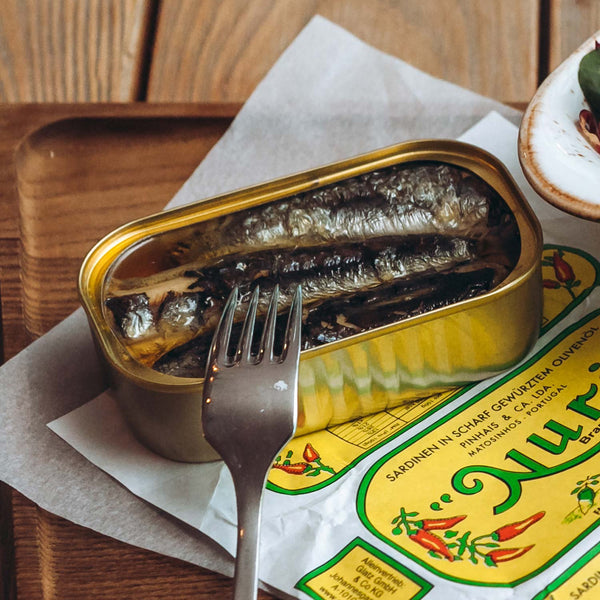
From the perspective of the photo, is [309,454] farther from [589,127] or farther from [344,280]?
[589,127]

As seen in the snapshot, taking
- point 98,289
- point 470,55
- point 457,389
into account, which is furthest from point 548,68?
point 98,289

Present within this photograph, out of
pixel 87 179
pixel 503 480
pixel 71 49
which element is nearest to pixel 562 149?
pixel 503 480

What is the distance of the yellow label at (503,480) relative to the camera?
625mm

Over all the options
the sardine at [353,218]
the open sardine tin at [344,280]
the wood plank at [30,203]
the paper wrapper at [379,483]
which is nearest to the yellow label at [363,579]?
the paper wrapper at [379,483]

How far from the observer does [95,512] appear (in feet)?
2.31

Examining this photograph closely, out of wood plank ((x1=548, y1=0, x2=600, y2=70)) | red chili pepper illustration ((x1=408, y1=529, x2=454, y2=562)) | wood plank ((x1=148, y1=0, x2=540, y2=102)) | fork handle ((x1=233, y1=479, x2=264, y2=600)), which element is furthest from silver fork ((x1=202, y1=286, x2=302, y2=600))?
wood plank ((x1=548, y1=0, x2=600, y2=70))

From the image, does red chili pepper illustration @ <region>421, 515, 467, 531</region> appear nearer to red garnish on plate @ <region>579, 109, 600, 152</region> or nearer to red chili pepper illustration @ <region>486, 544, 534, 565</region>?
red chili pepper illustration @ <region>486, 544, 534, 565</region>

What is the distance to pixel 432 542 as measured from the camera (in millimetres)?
637

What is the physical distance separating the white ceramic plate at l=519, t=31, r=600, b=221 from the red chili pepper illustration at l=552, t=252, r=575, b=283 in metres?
0.12

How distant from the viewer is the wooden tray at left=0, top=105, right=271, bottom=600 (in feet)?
2.80

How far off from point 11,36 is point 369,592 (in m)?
0.91

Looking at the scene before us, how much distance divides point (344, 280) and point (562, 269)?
0.78ft

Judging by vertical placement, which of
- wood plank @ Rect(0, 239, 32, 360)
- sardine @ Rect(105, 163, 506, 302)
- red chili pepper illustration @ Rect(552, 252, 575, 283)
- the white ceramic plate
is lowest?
wood plank @ Rect(0, 239, 32, 360)

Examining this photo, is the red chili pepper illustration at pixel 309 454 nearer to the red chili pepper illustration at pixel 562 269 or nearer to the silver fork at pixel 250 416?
the silver fork at pixel 250 416
